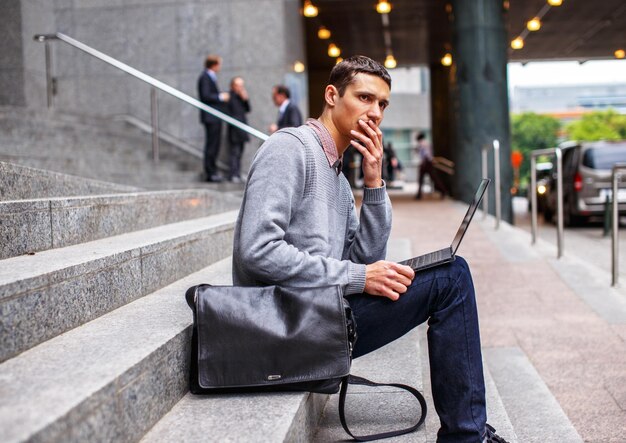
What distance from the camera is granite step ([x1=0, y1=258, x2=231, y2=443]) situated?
1.64 meters

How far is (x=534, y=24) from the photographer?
21812 mm

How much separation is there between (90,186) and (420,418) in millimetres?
2770

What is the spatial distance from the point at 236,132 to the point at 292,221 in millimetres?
8619

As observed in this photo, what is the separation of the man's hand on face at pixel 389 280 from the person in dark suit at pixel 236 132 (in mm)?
8653

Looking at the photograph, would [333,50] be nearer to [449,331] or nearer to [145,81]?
[145,81]

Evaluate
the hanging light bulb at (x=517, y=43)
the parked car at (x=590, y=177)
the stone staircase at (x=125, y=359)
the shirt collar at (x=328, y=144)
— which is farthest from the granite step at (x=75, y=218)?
the hanging light bulb at (x=517, y=43)

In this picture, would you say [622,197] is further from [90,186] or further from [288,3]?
[90,186]

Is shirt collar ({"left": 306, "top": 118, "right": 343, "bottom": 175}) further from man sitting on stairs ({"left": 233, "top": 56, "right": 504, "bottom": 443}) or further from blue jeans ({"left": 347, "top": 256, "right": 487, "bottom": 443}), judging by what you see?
blue jeans ({"left": 347, "top": 256, "right": 487, "bottom": 443})

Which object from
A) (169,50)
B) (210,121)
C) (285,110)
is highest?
(169,50)

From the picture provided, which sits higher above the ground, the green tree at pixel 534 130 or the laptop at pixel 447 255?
the green tree at pixel 534 130

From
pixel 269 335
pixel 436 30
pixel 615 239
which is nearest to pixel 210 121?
pixel 615 239

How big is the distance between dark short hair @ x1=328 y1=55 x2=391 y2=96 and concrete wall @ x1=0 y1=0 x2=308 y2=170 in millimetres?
10370

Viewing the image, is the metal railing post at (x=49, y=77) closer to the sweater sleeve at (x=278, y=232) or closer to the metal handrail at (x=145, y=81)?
the metal handrail at (x=145, y=81)

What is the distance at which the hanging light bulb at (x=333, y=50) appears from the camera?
84.4ft
